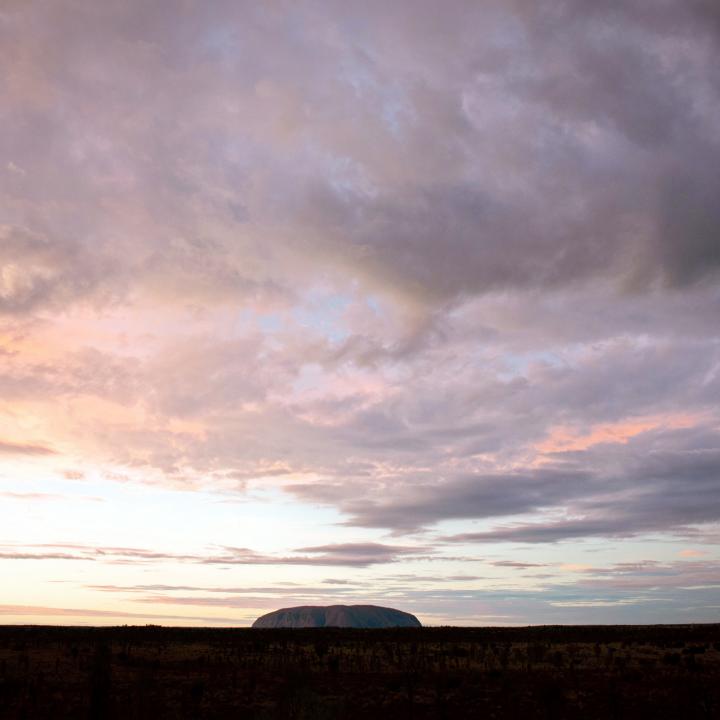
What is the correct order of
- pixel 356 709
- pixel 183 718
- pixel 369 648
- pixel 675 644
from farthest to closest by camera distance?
pixel 675 644, pixel 369 648, pixel 356 709, pixel 183 718

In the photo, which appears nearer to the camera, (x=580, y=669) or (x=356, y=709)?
(x=356, y=709)

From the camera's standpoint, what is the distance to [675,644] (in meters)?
60.0

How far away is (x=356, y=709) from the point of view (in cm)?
2827

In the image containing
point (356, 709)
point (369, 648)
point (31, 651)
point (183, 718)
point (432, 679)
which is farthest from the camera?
point (369, 648)

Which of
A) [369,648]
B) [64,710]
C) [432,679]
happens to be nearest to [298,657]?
[369,648]

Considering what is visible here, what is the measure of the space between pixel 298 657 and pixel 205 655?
654 centimetres

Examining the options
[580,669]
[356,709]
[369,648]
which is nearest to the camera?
[356,709]

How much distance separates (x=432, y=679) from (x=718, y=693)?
13409 millimetres

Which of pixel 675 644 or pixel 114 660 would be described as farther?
pixel 675 644

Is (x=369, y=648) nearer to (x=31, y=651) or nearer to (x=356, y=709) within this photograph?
(x=31, y=651)

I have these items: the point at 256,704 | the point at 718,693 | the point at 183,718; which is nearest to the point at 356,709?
the point at 256,704

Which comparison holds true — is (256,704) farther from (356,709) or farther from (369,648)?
(369,648)

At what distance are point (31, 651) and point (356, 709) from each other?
29997 millimetres

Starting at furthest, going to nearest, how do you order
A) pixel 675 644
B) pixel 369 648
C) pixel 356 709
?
pixel 675 644 < pixel 369 648 < pixel 356 709
